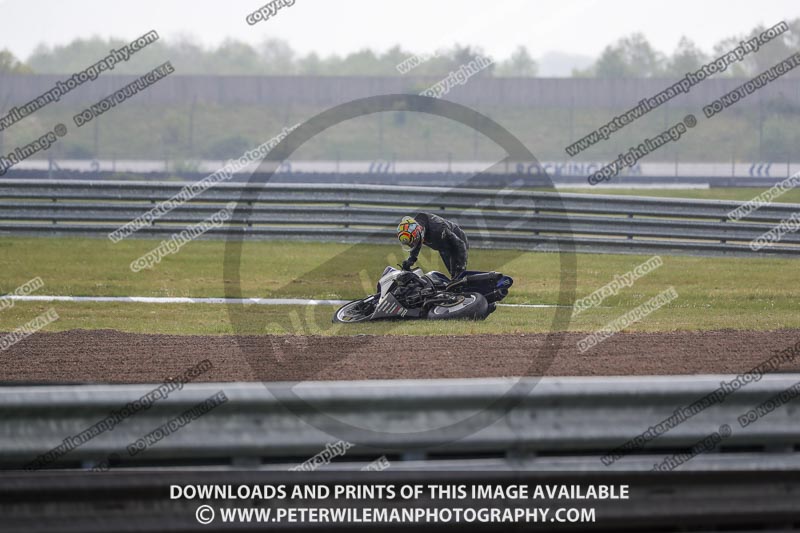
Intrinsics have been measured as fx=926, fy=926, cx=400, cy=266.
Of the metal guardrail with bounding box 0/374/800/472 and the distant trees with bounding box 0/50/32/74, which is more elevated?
the distant trees with bounding box 0/50/32/74

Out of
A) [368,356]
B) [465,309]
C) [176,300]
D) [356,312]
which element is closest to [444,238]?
[465,309]

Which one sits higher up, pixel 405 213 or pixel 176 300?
pixel 405 213

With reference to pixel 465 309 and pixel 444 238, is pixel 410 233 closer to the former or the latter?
pixel 444 238

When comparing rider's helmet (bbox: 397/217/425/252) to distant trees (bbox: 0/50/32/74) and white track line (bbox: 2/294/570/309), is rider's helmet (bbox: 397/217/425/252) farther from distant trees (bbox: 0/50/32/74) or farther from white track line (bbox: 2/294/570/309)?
distant trees (bbox: 0/50/32/74)

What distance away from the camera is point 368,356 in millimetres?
8766

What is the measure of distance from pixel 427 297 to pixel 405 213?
7.45 meters

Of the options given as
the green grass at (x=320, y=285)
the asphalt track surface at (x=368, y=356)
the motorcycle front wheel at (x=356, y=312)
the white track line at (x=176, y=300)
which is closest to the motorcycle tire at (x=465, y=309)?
the green grass at (x=320, y=285)

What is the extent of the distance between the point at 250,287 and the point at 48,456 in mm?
9967

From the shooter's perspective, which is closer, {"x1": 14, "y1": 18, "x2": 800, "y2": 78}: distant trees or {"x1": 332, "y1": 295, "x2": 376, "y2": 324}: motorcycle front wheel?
{"x1": 332, "y1": 295, "x2": 376, "y2": 324}: motorcycle front wheel

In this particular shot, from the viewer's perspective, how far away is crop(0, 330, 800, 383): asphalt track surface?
313 inches

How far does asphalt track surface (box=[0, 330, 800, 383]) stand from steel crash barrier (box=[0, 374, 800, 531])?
2.60 m

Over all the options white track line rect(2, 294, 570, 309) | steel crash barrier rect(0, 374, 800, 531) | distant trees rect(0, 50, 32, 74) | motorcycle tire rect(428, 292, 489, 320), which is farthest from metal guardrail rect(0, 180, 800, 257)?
distant trees rect(0, 50, 32, 74)

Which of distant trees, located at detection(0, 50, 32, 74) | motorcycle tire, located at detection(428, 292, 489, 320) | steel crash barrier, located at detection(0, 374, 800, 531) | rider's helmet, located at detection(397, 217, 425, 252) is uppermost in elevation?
distant trees, located at detection(0, 50, 32, 74)

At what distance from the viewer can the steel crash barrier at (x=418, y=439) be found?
185 inches
